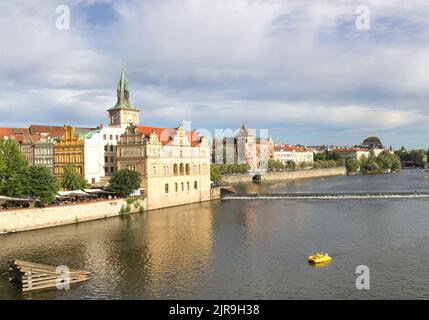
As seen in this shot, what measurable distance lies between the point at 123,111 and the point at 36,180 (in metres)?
28.4

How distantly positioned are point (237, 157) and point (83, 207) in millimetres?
100206

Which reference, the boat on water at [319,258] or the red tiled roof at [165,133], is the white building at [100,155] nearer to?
the red tiled roof at [165,133]

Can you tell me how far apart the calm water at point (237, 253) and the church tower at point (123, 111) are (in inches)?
904

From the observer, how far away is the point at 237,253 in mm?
36625

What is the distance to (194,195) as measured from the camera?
72.6 meters

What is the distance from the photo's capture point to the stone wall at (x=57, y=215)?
1786 inches

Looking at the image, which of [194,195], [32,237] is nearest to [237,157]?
[194,195]

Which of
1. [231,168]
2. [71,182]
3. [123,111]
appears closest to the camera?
[71,182]

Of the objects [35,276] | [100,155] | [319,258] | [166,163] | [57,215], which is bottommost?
[319,258]

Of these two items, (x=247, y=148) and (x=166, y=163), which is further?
(x=247, y=148)

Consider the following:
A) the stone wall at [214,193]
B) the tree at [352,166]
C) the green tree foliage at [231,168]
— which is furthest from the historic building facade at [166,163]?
the tree at [352,166]

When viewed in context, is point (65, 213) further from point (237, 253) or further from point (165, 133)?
point (165, 133)

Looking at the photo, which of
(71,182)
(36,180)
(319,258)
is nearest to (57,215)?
(36,180)
